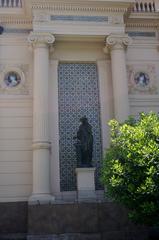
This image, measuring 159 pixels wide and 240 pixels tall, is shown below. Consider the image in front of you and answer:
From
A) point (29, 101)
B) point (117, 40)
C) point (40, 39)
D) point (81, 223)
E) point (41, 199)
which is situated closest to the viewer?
point (81, 223)

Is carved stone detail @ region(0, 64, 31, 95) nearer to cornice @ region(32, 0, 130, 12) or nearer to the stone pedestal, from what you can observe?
cornice @ region(32, 0, 130, 12)

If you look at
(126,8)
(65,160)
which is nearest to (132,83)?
(126,8)

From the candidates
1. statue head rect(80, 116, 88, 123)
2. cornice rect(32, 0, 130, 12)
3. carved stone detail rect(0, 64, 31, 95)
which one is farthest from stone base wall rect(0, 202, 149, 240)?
cornice rect(32, 0, 130, 12)

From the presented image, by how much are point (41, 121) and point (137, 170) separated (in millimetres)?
5622

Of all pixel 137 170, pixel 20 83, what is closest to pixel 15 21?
pixel 20 83

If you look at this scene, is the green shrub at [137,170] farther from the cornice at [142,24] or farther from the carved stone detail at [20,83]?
the cornice at [142,24]

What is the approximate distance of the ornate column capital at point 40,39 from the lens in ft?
52.1

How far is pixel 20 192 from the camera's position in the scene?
1534 centimetres

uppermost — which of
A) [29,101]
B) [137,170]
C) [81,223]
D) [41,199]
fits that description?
[29,101]

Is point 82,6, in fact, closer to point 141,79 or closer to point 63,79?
point 63,79

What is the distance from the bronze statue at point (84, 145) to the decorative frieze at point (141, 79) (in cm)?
289

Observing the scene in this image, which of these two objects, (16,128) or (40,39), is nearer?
(40,39)

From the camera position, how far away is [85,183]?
47.9 ft

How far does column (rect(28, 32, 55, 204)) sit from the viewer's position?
1445 cm
